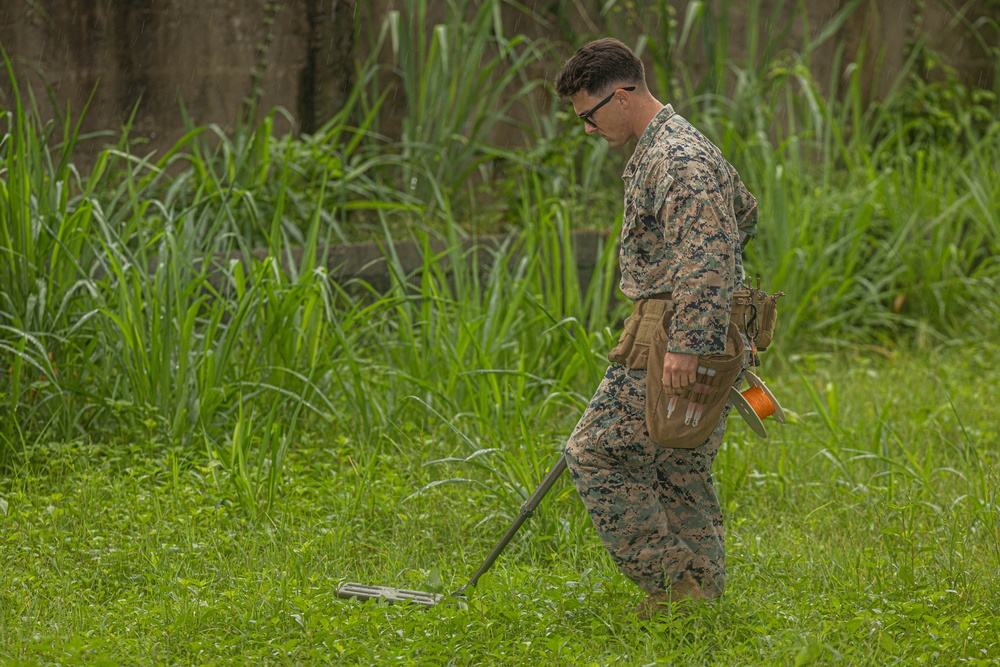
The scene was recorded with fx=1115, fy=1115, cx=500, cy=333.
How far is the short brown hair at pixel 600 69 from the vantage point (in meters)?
2.90

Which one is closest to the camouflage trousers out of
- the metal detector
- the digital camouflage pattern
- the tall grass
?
the digital camouflage pattern

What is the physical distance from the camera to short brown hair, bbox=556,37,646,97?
290cm

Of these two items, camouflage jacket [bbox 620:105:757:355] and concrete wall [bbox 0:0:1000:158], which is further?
concrete wall [bbox 0:0:1000:158]

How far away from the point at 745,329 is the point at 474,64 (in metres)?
3.75

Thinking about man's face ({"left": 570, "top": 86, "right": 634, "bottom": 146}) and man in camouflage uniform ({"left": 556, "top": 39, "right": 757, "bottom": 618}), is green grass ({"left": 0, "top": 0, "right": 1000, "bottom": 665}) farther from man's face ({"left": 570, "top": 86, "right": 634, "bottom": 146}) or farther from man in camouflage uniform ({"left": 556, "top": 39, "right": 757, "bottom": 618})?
man's face ({"left": 570, "top": 86, "right": 634, "bottom": 146})

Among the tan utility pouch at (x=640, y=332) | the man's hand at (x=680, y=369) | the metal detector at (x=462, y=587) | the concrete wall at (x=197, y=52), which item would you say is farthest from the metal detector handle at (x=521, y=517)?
the concrete wall at (x=197, y=52)

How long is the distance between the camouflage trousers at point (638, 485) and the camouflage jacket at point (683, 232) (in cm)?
27

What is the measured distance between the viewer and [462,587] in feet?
10.5

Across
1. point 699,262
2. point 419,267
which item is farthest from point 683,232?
point 419,267

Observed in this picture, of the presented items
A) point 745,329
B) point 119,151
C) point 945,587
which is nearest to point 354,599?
point 745,329

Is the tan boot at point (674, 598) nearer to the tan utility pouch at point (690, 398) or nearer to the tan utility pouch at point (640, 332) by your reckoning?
the tan utility pouch at point (690, 398)

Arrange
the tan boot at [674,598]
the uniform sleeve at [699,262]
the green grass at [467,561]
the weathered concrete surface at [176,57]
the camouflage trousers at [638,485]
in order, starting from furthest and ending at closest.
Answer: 1. the weathered concrete surface at [176,57]
2. the tan boot at [674,598]
3. the camouflage trousers at [638,485]
4. the green grass at [467,561]
5. the uniform sleeve at [699,262]

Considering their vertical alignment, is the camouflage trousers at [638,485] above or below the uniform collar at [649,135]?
below

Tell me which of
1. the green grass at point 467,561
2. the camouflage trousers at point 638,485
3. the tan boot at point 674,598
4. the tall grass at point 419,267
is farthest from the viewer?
the tall grass at point 419,267
